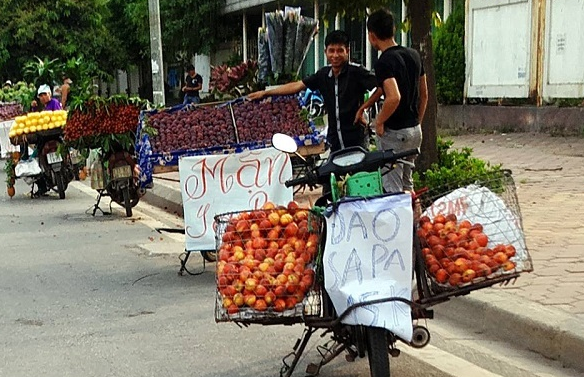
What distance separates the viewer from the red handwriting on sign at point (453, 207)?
3994 mm

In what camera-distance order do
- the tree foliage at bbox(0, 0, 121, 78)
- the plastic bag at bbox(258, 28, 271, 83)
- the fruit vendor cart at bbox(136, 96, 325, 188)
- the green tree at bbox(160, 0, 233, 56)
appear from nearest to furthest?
the fruit vendor cart at bbox(136, 96, 325, 188)
the plastic bag at bbox(258, 28, 271, 83)
the green tree at bbox(160, 0, 233, 56)
the tree foliage at bbox(0, 0, 121, 78)

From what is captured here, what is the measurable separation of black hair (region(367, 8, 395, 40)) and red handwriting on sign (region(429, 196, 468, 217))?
7.94 feet

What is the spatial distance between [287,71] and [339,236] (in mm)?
6780

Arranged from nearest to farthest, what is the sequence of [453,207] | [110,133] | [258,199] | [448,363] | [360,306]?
[360,306], [453,207], [448,363], [258,199], [110,133]

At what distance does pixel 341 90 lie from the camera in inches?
256

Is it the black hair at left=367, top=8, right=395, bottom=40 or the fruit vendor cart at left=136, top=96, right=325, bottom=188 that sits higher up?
the black hair at left=367, top=8, right=395, bottom=40

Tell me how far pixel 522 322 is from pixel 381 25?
8.14 ft

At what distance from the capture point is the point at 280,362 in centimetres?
488

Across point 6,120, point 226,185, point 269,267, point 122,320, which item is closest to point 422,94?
point 226,185

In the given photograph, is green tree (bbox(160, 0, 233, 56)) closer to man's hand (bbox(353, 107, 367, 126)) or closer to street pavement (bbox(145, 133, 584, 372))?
street pavement (bbox(145, 133, 584, 372))

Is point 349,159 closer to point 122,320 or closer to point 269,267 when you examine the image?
point 269,267

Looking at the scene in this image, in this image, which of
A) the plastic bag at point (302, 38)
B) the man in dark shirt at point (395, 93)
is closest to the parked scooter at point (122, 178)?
the plastic bag at point (302, 38)

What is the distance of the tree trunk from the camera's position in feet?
27.6

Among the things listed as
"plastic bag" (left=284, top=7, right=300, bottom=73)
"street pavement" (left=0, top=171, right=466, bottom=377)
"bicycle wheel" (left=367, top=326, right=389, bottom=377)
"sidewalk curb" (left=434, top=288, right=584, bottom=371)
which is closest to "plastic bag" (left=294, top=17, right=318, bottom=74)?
"plastic bag" (left=284, top=7, right=300, bottom=73)
